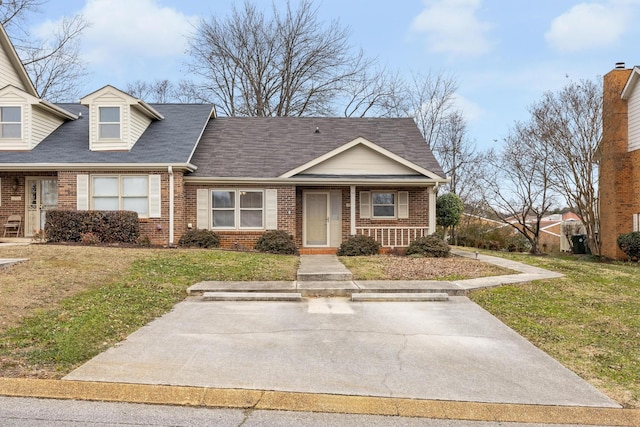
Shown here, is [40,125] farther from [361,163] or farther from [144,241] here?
[361,163]

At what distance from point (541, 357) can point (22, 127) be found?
56.6 ft

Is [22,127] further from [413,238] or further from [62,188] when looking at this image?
[413,238]

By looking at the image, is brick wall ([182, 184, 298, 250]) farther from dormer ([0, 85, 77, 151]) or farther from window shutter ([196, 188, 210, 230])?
dormer ([0, 85, 77, 151])

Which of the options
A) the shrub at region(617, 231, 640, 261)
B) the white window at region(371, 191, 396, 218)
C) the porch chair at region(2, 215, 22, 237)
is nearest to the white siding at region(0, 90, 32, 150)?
the porch chair at region(2, 215, 22, 237)

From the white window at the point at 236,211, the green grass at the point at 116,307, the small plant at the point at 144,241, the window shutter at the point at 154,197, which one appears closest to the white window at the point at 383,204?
the white window at the point at 236,211

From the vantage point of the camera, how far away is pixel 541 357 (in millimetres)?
5246

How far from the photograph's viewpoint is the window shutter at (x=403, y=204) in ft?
54.3

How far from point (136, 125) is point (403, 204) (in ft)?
33.0

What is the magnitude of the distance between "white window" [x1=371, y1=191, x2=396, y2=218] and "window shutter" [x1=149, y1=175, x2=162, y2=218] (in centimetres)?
741

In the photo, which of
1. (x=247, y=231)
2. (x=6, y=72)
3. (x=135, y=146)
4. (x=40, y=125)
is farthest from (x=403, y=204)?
(x=6, y=72)

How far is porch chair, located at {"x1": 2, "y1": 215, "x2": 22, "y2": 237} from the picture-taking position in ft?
50.6

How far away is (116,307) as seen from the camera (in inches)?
276

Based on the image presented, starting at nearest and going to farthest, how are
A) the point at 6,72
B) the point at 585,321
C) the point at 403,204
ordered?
the point at 585,321, the point at 403,204, the point at 6,72

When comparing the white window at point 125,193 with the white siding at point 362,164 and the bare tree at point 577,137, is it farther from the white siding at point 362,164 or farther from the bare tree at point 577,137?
the bare tree at point 577,137
